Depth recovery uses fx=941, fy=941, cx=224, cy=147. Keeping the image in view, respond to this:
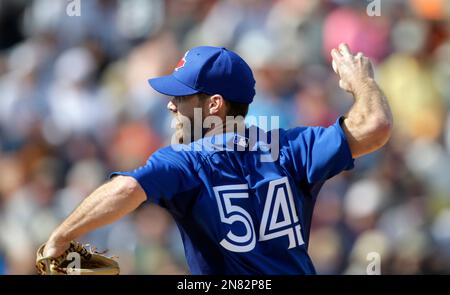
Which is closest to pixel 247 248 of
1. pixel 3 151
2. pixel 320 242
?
pixel 320 242

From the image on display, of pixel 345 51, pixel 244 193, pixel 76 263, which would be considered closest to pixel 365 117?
pixel 345 51

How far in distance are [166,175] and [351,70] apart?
93 cm

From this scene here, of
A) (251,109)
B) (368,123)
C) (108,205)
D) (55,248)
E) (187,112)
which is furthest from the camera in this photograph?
(251,109)

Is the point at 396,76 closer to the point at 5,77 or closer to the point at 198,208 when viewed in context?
the point at 5,77

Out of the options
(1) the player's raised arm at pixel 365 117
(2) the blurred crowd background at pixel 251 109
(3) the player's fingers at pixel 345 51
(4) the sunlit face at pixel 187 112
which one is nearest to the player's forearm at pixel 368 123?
(1) the player's raised arm at pixel 365 117

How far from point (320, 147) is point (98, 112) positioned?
449 cm

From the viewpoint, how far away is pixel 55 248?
3.45 metres

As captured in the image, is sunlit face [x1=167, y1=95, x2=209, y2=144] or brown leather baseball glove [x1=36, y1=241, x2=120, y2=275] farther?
sunlit face [x1=167, y1=95, x2=209, y2=144]

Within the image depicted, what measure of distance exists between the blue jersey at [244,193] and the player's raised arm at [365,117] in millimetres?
50

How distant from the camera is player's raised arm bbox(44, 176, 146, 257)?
10.8 ft

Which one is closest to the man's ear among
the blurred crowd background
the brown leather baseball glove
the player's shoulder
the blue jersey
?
the blue jersey

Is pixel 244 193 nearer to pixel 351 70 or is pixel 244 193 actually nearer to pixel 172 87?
pixel 172 87

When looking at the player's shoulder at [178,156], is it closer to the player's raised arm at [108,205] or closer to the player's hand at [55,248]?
the player's raised arm at [108,205]

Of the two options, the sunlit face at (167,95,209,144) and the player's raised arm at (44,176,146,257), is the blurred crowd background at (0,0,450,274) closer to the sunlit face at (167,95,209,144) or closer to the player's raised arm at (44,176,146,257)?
the sunlit face at (167,95,209,144)
